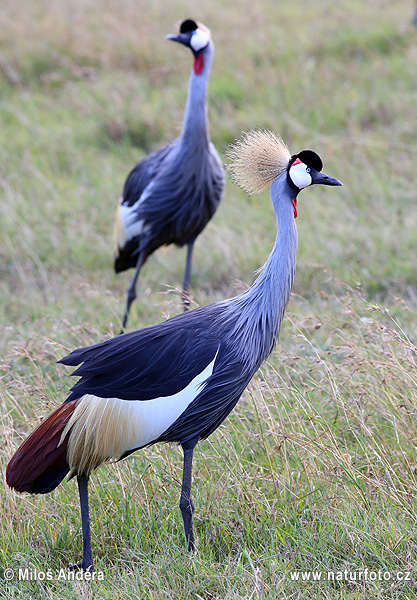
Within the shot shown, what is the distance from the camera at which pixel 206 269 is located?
4.95 m

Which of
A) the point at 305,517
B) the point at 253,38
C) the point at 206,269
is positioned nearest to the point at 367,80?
the point at 253,38

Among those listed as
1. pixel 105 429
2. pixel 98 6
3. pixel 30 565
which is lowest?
pixel 30 565

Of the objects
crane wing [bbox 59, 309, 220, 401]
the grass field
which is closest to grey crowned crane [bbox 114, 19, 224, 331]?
the grass field

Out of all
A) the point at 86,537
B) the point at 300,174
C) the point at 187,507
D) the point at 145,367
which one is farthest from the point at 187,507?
the point at 300,174

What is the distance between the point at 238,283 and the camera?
4.12 m

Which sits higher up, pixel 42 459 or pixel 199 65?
pixel 199 65

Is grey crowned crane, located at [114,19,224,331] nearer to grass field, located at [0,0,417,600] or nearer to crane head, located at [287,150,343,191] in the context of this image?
grass field, located at [0,0,417,600]

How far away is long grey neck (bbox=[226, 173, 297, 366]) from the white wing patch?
0.49 ft

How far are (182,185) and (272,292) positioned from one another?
1.99 metres

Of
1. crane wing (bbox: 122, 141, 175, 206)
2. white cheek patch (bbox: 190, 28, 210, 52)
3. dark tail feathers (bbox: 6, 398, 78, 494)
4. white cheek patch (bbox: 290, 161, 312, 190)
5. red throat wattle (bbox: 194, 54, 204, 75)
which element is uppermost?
white cheek patch (bbox: 190, 28, 210, 52)

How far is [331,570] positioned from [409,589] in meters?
0.24

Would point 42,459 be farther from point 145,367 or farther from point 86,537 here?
point 145,367

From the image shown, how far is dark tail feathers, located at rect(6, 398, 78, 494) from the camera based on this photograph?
7.75ft

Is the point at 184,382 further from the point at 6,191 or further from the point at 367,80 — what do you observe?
the point at 367,80
